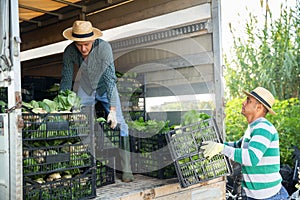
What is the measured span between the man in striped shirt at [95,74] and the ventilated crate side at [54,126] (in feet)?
1.72

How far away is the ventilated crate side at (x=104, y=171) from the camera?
10.1 feet

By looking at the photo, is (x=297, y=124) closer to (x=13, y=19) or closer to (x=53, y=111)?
(x=53, y=111)

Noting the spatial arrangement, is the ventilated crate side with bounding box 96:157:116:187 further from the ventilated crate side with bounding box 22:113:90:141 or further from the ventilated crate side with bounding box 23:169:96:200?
the ventilated crate side with bounding box 22:113:90:141

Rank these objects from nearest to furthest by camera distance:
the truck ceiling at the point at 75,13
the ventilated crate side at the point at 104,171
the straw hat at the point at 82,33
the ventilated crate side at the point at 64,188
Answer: the ventilated crate side at the point at 64,188 → the ventilated crate side at the point at 104,171 → the straw hat at the point at 82,33 → the truck ceiling at the point at 75,13

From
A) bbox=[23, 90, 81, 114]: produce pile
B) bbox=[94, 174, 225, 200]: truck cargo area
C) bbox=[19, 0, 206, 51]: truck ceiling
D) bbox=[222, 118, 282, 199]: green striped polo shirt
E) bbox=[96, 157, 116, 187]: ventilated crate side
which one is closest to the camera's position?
bbox=[23, 90, 81, 114]: produce pile

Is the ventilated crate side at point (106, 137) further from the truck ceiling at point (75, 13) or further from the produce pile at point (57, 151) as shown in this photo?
the truck ceiling at point (75, 13)

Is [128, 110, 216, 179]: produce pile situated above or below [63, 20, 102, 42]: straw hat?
below

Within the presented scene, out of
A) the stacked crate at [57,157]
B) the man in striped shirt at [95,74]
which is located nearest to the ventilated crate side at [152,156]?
the man in striped shirt at [95,74]

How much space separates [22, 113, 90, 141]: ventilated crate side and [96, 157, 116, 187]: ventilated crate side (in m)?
0.51

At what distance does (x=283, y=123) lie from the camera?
5.39 m

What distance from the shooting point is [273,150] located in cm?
279

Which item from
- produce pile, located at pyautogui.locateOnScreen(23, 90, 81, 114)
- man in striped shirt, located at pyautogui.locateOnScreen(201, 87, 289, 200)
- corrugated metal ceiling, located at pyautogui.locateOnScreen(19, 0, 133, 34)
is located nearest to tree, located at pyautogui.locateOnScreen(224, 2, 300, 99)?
corrugated metal ceiling, located at pyautogui.locateOnScreen(19, 0, 133, 34)

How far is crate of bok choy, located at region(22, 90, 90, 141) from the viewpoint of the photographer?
7.87 ft

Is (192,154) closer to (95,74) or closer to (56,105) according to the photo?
(56,105)
